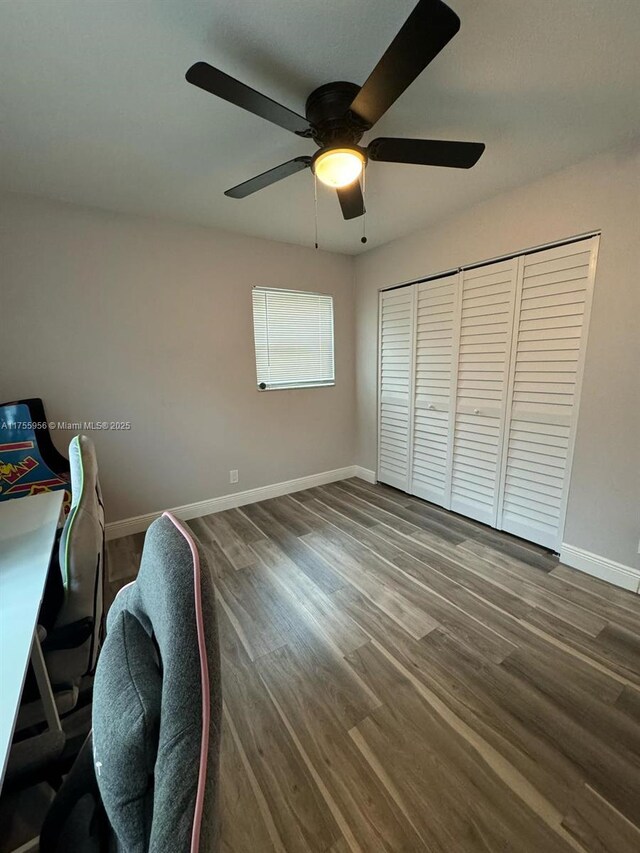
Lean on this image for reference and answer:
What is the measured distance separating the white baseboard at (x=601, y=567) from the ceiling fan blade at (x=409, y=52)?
257 centimetres

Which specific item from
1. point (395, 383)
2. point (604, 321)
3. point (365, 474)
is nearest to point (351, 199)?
point (604, 321)

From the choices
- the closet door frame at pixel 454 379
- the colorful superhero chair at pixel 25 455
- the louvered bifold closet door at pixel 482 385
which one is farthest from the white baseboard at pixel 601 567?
the colorful superhero chair at pixel 25 455

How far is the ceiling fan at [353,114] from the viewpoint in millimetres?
988

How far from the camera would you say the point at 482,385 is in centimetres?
262

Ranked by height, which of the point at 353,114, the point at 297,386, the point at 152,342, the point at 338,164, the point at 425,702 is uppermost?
the point at 353,114

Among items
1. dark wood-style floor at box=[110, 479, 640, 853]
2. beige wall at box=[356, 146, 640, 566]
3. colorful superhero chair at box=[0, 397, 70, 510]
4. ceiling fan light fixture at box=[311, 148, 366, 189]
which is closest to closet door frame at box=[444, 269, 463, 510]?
beige wall at box=[356, 146, 640, 566]

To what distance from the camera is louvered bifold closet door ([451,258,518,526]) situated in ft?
8.01

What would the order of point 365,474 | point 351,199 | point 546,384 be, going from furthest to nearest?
point 365,474 → point 546,384 → point 351,199

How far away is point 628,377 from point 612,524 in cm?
86

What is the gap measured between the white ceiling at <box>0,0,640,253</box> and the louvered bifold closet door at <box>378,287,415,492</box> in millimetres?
1077

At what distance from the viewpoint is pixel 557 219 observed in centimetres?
209

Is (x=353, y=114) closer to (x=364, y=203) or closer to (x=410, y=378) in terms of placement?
(x=364, y=203)

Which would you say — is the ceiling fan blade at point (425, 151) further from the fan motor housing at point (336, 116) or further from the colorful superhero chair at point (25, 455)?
the colorful superhero chair at point (25, 455)

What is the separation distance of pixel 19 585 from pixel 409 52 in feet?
6.26
